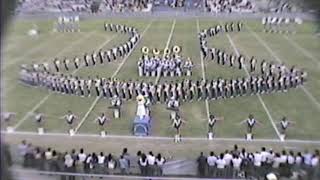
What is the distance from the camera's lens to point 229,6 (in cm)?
1533

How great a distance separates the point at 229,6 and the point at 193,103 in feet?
24.1

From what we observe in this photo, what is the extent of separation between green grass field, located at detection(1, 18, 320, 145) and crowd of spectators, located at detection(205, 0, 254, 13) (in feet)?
2.29

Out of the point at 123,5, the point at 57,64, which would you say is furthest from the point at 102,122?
the point at 123,5

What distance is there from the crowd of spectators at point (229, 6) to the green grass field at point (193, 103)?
698 mm

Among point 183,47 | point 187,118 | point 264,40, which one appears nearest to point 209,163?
point 187,118

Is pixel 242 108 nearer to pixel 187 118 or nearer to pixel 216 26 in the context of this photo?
pixel 187 118

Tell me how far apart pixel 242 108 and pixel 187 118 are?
2.75 feet

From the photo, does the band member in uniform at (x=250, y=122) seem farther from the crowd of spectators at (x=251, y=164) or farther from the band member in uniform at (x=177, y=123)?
the crowd of spectators at (x=251, y=164)

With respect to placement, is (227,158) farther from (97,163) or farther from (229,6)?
(229,6)

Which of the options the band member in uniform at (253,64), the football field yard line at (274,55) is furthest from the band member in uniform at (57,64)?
the football field yard line at (274,55)

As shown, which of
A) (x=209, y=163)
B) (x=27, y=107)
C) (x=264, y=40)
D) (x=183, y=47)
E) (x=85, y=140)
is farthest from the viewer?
(x=264, y=40)

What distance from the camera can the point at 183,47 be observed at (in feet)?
41.5

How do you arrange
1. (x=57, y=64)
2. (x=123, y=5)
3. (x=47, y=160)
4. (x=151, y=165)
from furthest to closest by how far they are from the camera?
1. (x=123, y=5)
2. (x=57, y=64)
3. (x=151, y=165)
4. (x=47, y=160)

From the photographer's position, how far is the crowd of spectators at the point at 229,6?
14281mm
